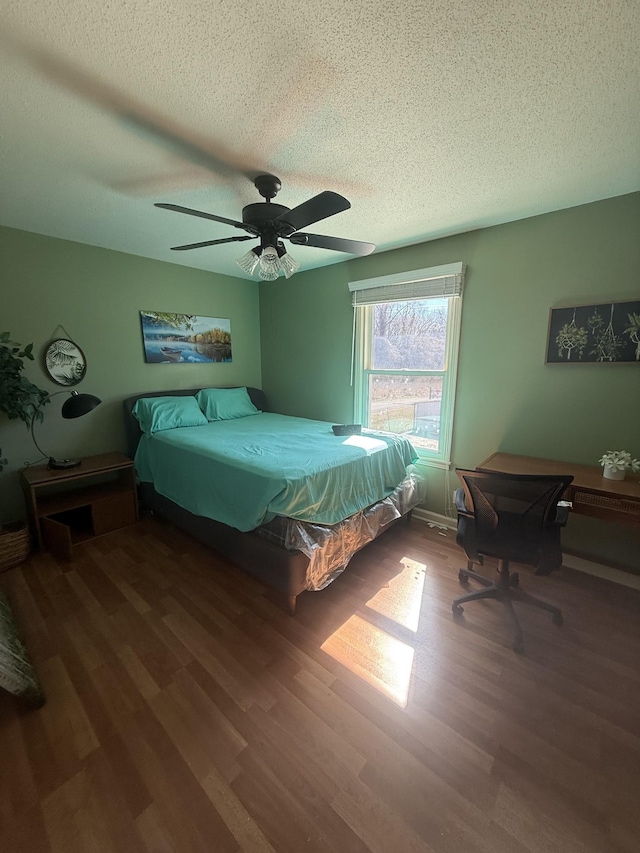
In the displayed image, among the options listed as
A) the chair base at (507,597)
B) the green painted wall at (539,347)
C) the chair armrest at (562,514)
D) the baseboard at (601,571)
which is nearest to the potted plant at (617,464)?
the green painted wall at (539,347)

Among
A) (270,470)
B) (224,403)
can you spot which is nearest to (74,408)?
(224,403)

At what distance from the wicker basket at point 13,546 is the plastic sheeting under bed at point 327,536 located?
5.99 ft

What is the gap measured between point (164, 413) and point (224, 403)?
727 mm

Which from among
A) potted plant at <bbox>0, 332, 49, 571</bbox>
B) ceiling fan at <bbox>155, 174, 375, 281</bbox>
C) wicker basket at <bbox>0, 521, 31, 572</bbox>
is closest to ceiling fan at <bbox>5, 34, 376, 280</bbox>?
ceiling fan at <bbox>155, 174, 375, 281</bbox>

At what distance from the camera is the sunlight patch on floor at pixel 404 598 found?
6.26 feet

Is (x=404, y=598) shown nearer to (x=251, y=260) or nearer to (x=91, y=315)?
(x=251, y=260)

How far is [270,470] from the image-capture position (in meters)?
1.98

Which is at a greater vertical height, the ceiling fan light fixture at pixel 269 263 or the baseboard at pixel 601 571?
the ceiling fan light fixture at pixel 269 263

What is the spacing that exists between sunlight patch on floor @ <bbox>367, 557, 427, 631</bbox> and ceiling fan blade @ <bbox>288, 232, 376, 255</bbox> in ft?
7.27

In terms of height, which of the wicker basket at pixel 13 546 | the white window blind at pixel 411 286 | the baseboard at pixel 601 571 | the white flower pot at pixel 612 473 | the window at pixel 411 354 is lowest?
the baseboard at pixel 601 571

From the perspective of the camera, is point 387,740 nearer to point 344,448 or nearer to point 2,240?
point 344,448

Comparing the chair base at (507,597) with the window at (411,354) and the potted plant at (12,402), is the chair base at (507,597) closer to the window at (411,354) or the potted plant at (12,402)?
the window at (411,354)

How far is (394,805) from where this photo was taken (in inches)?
42.6

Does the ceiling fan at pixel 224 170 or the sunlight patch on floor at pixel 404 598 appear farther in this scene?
the sunlight patch on floor at pixel 404 598
